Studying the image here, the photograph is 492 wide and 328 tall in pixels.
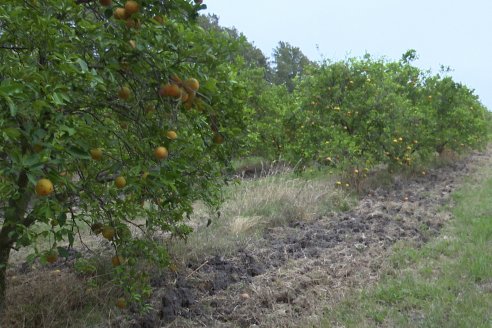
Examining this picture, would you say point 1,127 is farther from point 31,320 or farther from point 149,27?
point 31,320

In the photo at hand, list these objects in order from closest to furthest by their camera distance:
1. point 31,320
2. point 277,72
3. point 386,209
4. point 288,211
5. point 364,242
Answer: point 31,320
point 364,242
point 288,211
point 386,209
point 277,72

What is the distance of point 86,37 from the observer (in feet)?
6.93

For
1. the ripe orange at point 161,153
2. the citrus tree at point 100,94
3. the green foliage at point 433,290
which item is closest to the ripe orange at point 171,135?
the citrus tree at point 100,94

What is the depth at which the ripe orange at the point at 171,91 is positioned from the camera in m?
2.14

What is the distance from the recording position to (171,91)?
214cm

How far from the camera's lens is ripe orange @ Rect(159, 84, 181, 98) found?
84.1 inches

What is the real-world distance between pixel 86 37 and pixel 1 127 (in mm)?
712

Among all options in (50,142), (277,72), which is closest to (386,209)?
(50,142)

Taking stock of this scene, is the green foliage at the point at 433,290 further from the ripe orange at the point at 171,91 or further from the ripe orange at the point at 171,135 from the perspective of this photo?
the ripe orange at the point at 171,91

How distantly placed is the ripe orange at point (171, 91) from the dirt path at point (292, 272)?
77.7 inches

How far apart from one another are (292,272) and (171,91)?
2757mm

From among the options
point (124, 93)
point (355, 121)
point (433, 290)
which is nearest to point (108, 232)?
point (124, 93)

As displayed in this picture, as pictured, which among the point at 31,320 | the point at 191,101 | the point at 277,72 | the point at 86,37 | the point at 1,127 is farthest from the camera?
the point at 277,72

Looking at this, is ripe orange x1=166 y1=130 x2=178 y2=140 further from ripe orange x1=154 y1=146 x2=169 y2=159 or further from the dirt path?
the dirt path
